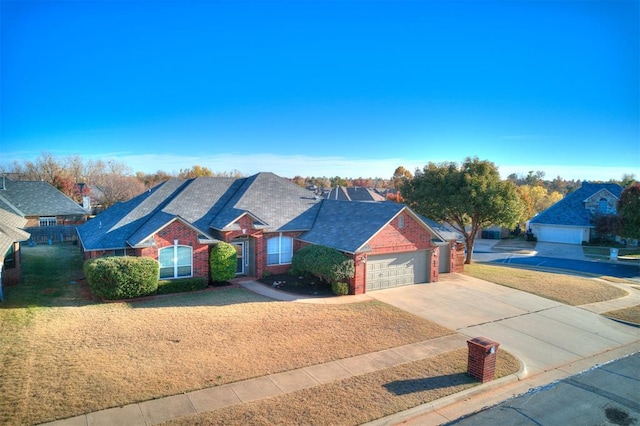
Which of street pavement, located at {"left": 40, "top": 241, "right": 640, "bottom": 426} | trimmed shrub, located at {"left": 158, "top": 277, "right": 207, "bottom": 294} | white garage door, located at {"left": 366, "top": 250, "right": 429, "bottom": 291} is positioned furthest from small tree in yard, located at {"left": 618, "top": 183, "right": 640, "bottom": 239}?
trimmed shrub, located at {"left": 158, "top": 277, "right": 207, "bottom": 294}

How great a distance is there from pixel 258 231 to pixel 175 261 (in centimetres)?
496

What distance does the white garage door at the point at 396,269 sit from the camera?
2142 centimetres

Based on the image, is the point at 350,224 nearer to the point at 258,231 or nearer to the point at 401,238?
the point at 401,238

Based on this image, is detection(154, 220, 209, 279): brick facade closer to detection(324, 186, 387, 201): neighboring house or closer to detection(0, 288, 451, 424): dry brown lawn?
detection(0, 288, 451, 424): dry brown lawn

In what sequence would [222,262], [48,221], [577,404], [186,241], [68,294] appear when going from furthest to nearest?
[48,221] < [222,262] < [186,241] < [68,294] < [577,404]

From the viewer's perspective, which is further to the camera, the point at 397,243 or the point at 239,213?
the point at 239,213

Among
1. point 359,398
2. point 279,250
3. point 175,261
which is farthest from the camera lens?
point 279,250

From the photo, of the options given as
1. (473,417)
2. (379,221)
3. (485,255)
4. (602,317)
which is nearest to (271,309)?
(379,221)

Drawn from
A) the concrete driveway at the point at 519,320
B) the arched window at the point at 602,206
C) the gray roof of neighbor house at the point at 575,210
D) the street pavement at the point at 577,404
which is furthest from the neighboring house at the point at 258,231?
the arched window at the point at 602,206

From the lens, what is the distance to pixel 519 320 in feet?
55.7

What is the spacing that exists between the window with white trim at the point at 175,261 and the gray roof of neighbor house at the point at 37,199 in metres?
25.2

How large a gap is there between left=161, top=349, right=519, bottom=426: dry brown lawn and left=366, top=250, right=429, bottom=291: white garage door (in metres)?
9.18

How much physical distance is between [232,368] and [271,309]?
574 cm

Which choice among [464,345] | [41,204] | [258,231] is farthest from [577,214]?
[41,204]
